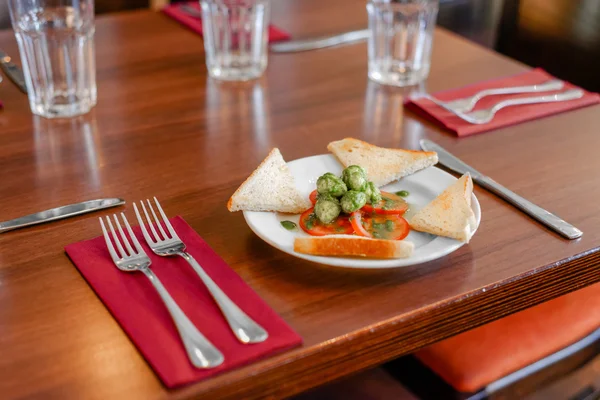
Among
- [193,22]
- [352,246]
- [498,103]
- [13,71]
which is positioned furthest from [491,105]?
[13,71]

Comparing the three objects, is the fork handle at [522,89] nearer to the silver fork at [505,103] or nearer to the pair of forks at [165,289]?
the silver fork at [505,103]

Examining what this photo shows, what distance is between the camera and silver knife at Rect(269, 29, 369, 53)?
1519mm

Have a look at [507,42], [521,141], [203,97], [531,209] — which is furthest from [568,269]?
[507,42]

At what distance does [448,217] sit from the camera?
32.9 inches

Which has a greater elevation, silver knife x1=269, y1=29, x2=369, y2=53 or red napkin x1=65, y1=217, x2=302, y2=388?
silver knife x1=269, y1=29, x2=369, y2=53

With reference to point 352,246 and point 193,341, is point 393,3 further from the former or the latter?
point 193,341

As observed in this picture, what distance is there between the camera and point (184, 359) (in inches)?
26.6

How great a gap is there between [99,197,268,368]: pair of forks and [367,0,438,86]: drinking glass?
609mm

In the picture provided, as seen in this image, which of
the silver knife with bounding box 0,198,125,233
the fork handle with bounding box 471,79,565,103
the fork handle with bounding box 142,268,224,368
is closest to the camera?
the fork handle with bounding box 142,268,224,368

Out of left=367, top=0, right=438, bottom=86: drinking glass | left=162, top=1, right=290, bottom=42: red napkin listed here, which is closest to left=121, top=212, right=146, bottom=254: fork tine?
left=367, top=0, right=438, bottom=86: drinking glass

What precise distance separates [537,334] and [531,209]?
0.90ft

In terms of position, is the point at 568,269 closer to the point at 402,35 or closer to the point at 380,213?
the point at 380,213

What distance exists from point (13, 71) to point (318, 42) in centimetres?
60

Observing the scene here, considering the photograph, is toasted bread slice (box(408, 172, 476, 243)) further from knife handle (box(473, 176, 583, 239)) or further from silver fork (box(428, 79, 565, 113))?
silver fork (box(428, 79, 565, 113))
